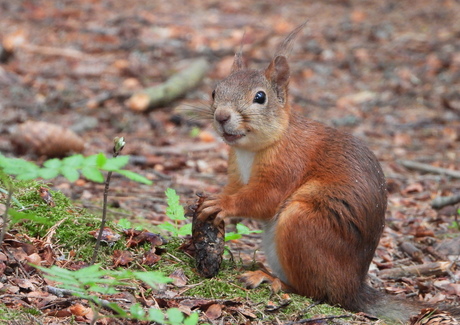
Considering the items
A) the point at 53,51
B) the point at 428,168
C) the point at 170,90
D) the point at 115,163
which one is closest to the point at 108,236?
the point at 115,163

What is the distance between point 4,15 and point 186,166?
16.5 ft

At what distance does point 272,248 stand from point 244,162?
50 cm

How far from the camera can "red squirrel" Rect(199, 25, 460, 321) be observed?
10.6ft

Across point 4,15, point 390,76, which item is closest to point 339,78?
point 390,76

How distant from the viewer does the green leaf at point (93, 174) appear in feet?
6.51

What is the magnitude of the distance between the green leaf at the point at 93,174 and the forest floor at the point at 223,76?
6.90ft

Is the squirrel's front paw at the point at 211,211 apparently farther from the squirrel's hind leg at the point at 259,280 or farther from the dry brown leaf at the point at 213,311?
the dry brown leaf at the point at 213,311

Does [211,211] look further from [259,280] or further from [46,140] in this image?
[46,140]

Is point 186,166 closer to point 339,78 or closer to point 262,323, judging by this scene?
point 262,323

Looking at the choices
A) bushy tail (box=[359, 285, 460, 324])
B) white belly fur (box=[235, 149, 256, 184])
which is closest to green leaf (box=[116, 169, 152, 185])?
white belly fur (box=[235, 149, 256, 184])

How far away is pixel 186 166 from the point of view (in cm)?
574

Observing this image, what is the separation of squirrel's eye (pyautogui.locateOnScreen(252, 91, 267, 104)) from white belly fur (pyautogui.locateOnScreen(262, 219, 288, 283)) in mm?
638

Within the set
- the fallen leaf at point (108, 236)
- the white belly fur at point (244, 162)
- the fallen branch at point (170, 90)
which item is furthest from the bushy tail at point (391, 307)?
the fallen branch at point (170, 90)

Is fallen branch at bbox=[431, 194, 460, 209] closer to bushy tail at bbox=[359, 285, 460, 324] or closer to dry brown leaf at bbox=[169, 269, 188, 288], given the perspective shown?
bushy tail at bbox=[359, 285, 460, 324]
